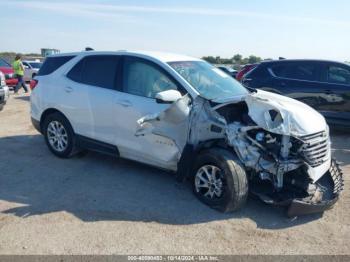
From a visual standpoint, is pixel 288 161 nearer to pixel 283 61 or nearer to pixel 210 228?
pixel 210 228

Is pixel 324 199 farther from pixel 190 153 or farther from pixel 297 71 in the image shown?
pixel 297 71

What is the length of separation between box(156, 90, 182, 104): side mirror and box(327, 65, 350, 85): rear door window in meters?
5.27

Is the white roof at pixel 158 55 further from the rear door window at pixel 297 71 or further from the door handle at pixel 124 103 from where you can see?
the rear door window at pixel 297 71

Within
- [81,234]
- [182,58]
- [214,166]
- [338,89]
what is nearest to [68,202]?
[81,234]

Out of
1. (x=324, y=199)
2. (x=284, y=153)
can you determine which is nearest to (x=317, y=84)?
(x=324, y=199)

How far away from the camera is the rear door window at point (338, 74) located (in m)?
8.84

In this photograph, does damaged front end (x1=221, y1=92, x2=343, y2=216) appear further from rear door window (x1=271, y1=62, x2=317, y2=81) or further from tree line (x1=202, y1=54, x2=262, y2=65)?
tree line (x1=202, y1=54, x2=262, y2=65)

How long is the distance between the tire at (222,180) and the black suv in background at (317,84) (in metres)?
5.05

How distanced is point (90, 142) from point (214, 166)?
2289mm

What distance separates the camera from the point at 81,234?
4117 millimetres

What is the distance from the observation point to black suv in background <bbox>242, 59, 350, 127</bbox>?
8.78 m

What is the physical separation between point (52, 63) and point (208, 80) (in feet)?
9.45

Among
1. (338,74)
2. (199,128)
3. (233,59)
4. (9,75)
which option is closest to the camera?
(199,128)

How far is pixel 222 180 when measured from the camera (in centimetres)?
468
